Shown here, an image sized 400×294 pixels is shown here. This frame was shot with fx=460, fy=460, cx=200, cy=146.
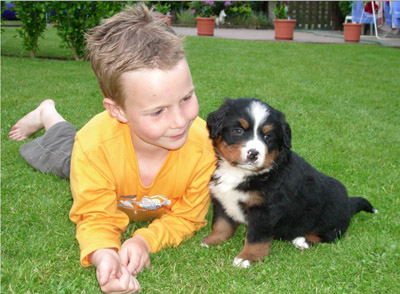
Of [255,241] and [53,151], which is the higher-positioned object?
[53,151]

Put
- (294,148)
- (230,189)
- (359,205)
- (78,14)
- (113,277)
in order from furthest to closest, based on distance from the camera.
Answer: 1. (78,14)
2. (294,148)
3. (359,205)
4. (230,189)
5. (113,277)

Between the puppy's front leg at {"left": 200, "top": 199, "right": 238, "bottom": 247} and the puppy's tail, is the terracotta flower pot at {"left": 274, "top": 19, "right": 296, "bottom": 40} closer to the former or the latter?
the puppy's tail

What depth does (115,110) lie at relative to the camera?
2818 mm

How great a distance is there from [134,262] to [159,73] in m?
1.09

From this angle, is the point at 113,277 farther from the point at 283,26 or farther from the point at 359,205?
the point at 283,26

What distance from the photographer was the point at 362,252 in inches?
115

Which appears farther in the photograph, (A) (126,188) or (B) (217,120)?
(A) (126,188)

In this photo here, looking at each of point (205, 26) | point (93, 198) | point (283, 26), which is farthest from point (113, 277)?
point (205, 26)

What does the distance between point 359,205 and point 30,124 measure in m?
3.39

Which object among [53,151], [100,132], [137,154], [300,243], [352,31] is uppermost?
[352,31]

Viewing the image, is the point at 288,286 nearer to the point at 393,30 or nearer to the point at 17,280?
the point at 17,280

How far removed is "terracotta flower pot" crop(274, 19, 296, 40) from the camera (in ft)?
47.4

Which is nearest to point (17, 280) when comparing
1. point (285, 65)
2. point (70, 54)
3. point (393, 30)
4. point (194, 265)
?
point (194, 265)

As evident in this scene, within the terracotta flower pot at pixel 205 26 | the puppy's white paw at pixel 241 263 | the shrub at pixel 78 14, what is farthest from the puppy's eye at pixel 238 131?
the terracotta flower pot at pixel 205 26
